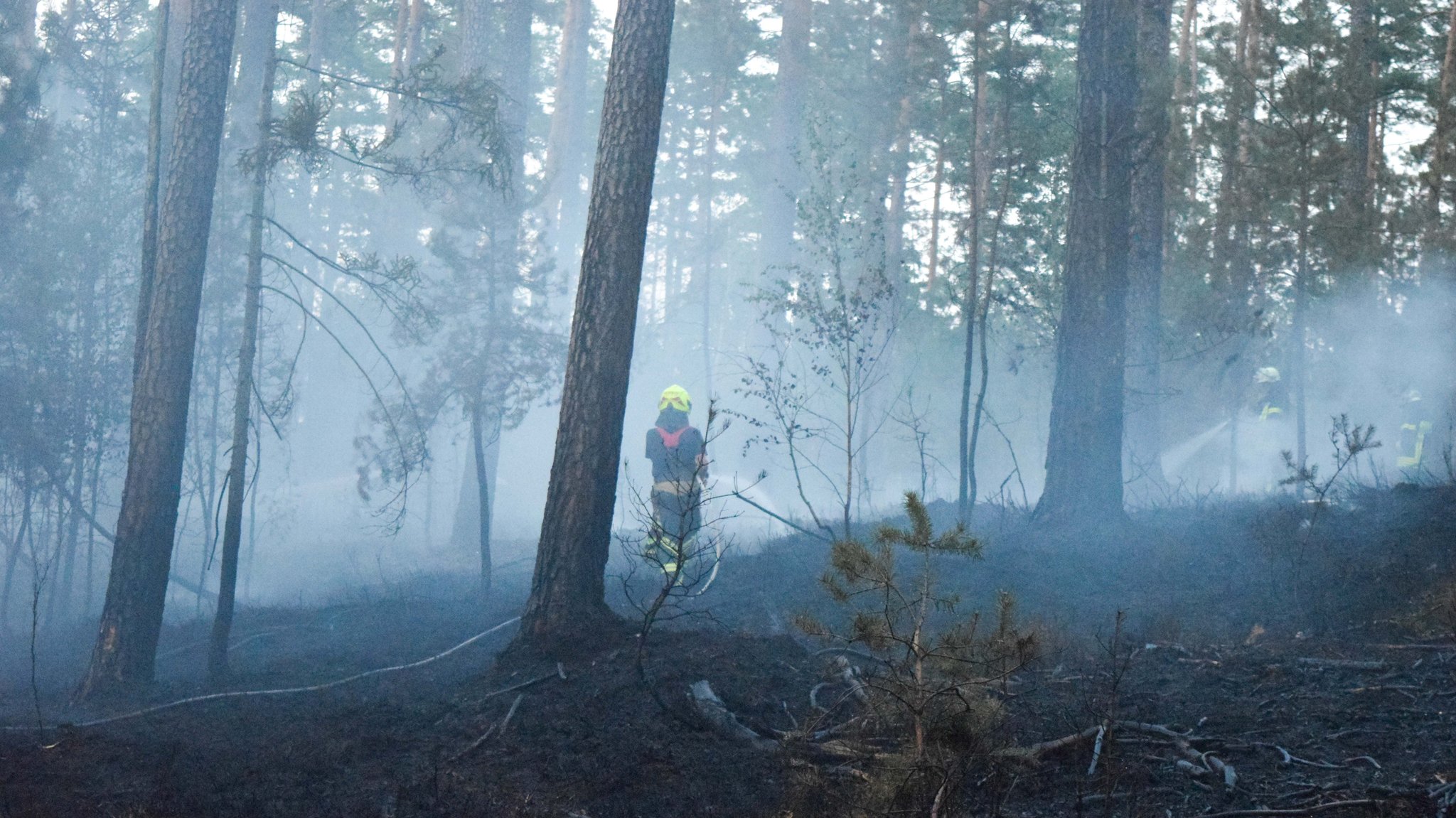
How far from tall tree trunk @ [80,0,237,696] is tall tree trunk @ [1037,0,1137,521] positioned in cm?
861

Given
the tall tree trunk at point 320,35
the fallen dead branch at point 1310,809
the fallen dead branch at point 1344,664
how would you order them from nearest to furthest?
the fallen dead branch at point 1310,809 < the fallen dead branch at point 1344,664 < the tall tree trunk at point 320,35

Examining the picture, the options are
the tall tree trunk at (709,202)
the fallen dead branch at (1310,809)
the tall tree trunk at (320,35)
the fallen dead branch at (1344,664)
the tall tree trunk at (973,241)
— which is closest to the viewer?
the fallen dead branch at (1310,809)

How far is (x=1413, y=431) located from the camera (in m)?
20.3

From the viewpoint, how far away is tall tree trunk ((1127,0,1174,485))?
45.5ft

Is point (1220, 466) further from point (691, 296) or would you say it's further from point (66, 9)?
point (66, 9)

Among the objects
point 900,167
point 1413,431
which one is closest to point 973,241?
point 1413,431

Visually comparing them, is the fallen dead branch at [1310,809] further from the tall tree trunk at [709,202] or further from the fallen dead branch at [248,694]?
the tall tree trunk at [709,202]

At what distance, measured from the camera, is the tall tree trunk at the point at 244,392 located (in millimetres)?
9586

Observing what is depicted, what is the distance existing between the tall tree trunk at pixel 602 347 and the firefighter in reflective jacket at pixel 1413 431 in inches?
537

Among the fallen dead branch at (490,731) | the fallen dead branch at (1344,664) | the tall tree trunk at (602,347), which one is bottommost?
the fallen dead branch at (490,731)

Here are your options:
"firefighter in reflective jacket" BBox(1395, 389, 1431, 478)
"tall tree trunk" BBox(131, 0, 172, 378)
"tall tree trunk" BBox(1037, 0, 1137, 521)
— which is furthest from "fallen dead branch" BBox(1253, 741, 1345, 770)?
"firefighter in reflective jacket" BBox(1395, 389, 1431, 478)

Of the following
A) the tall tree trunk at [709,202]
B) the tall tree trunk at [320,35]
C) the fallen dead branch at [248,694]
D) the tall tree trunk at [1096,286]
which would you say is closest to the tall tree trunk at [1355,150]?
the tall tree trunk at [1096,286]

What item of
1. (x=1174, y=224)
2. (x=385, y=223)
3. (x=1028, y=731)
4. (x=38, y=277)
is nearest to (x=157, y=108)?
(x=38, y=277)

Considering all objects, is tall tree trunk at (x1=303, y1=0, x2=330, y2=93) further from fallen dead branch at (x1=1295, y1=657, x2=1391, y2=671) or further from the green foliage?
the green foliage
